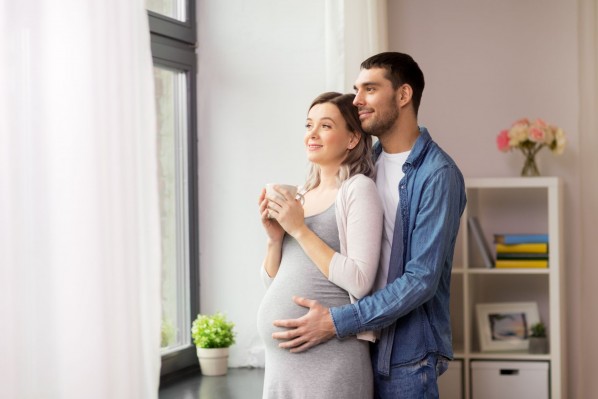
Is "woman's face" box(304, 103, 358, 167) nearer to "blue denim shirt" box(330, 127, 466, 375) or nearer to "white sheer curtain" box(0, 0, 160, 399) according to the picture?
"blue denim shirt" box(330, 127, 466, 375)

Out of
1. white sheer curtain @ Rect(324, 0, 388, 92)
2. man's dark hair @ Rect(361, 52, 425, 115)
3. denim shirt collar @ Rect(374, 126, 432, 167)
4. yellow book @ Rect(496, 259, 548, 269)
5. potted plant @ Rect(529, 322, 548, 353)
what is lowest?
potted plant @ Rect(529, 322, 548, 353)

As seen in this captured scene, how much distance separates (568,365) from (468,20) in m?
1.81

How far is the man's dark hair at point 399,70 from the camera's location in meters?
2.43

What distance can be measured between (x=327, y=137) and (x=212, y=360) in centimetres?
170

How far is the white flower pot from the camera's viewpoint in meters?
3.75

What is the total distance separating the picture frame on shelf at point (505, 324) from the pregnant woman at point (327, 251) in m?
2.37

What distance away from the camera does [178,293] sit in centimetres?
393

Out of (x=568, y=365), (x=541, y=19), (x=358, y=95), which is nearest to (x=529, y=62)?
(x=541, y=19)

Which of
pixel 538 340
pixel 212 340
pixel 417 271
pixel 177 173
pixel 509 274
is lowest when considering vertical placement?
pixel 538 340

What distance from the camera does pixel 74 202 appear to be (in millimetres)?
2084

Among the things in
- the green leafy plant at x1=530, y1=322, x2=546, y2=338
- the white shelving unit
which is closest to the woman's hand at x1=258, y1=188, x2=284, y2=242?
the white shelving unit

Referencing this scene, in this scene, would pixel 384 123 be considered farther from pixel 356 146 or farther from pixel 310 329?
pixel 310 329

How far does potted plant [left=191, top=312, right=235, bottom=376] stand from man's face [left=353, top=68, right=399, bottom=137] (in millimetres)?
1572

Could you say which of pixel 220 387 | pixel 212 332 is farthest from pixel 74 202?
pixel 212 332
